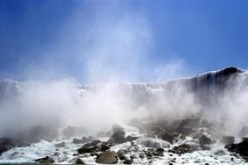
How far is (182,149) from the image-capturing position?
44031 mm

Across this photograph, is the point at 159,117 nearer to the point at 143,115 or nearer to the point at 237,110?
the point at 143,115

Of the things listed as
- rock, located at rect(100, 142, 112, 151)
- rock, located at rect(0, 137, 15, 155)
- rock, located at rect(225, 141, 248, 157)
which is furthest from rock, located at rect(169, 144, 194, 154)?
rock, located at rect(0, 137, 15, 155)

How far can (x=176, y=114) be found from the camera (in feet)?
201

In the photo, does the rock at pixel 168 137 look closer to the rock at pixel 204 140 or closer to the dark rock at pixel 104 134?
the rock at pixel 204 140

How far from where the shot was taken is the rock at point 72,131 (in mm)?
54919

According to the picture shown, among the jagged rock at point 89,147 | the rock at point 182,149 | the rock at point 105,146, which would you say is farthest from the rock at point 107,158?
the rock at point 182,149

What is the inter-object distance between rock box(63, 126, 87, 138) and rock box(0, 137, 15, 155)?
25.4 ft

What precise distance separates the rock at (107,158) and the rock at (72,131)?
51.6ft

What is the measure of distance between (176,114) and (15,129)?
23.1 meters

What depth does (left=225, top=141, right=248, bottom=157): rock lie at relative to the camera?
40.5m

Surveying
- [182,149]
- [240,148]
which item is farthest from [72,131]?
[240,148]

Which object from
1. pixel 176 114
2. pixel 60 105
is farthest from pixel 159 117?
pixel 60 105

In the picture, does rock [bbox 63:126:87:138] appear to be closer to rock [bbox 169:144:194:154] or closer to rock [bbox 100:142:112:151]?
rock [bbox 100:142:112:151]

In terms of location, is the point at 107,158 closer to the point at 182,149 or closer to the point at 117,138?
the point at 182,149
